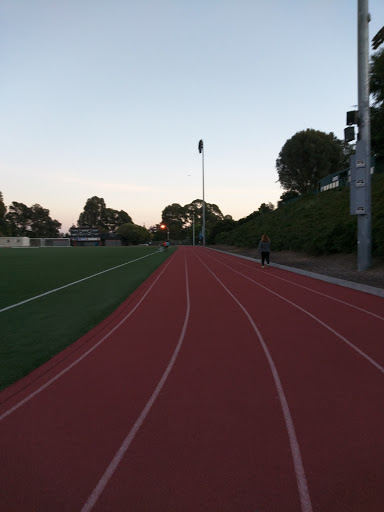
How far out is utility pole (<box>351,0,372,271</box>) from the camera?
12.5 m

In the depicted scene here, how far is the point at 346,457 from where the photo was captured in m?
2.59

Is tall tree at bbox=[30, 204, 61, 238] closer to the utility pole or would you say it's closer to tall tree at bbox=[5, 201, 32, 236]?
tall tree at bbox=[5, 201, 32, 236]

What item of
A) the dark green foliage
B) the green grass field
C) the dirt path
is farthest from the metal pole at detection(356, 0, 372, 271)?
the green grass field

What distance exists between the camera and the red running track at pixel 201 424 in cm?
225

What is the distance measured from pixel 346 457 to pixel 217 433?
1.01m

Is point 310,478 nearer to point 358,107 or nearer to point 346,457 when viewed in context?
point 346,457

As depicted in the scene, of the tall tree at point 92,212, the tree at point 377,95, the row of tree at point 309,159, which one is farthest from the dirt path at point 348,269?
the tall tree at point 92,212

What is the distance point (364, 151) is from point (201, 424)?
13040 millimetres

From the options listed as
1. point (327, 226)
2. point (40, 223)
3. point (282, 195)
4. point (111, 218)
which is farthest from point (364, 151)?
point (111, 218)

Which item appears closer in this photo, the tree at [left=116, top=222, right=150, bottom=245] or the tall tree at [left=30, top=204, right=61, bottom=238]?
the tree at [left=116, top=222, right=150, bottom=245]

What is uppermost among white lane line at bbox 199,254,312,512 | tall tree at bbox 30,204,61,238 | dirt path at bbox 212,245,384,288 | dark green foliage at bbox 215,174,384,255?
tall tree at bbox 30,204,61,238

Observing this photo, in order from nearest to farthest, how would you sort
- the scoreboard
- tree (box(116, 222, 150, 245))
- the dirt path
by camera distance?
the dirt path → the scoreboard → tree (box(116, 222, 150, 245))

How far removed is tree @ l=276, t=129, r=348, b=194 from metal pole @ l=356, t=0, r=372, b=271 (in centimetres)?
4704

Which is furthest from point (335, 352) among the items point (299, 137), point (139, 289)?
point (299, 137)
